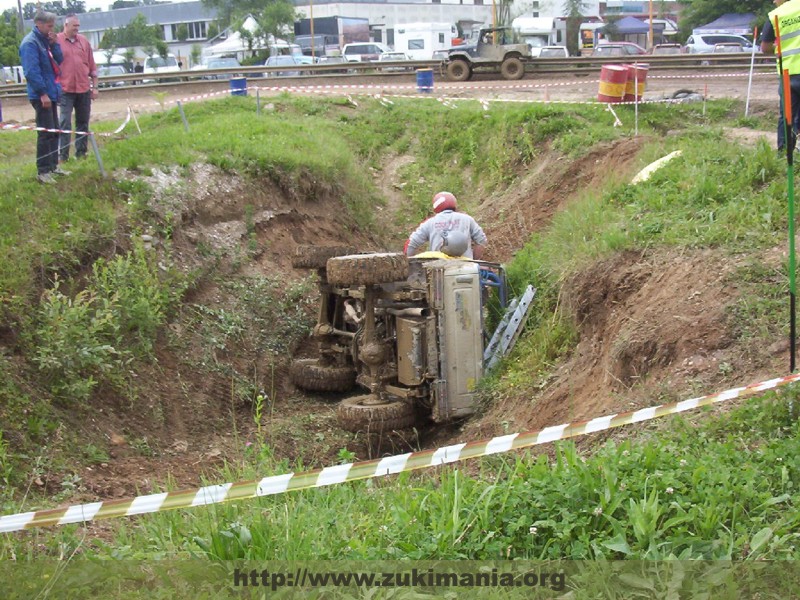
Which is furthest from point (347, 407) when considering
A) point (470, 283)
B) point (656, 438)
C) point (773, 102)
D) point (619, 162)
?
point (773, 102)

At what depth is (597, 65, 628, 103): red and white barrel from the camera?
1672 centimetres

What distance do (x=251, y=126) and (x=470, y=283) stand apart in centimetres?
809

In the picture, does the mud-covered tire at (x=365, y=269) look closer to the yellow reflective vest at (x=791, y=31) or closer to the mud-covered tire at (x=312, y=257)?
the mud-covered tire at (x=312, y=257)

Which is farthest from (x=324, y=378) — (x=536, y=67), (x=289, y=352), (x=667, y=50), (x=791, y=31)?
(x=667, y=50)

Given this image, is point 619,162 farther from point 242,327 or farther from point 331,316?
point 242,327

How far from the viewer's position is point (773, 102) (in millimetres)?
18297

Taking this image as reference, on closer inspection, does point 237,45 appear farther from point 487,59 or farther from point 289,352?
point 289,352

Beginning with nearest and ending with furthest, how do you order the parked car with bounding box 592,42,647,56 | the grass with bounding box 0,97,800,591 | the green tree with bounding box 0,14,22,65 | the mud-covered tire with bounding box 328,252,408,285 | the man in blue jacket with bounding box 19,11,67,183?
the grass with bounding box 0,97,800,591, the mud-covered tire with bounding box 328,252,408,285, the man in blue jacket with bounding box 19,11,67,183, the parked car with bounding box 592,42,647,56, the green tree with bounding box 0,14,22,65

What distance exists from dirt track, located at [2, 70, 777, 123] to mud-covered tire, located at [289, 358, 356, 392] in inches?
425

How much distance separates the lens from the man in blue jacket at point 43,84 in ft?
37.1

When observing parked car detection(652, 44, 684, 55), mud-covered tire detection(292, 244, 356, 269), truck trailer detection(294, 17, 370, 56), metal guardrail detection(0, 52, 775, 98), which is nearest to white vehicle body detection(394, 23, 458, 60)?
truck trailer detection(294, 17, 370, 56)

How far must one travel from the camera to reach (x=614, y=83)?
55.0ft

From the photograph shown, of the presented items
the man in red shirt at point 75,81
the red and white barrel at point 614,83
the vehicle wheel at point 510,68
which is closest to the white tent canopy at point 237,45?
the vehicle wheel at point 510,68

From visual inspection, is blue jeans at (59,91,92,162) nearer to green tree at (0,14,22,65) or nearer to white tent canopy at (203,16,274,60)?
green tree at (0,14,22,65)
